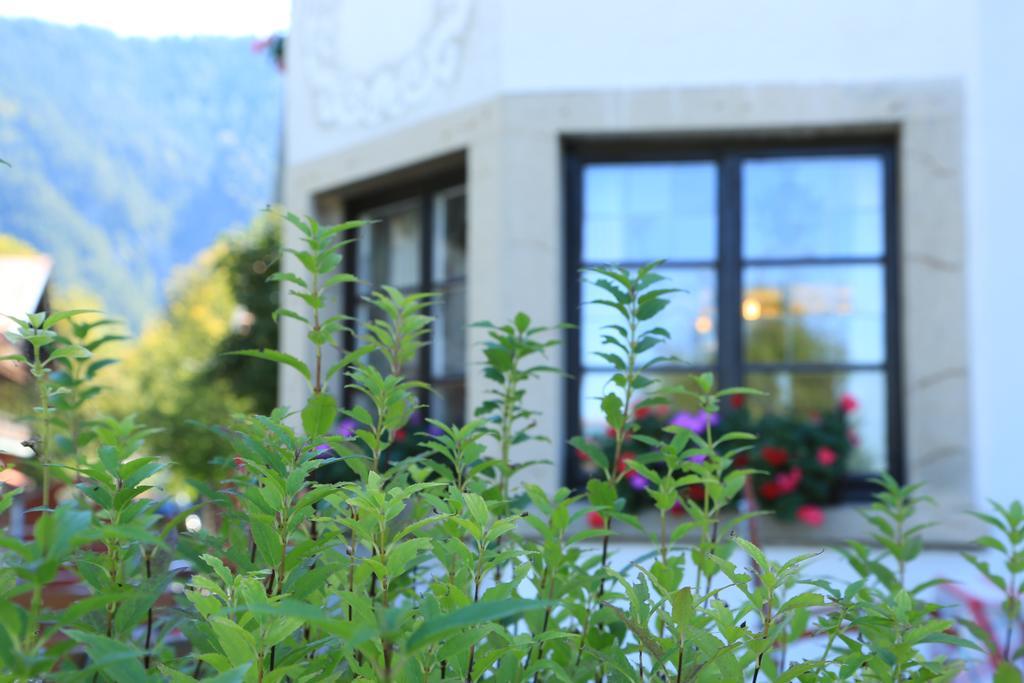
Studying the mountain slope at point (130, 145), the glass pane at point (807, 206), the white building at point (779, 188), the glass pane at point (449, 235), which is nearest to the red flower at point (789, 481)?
the white building at point (779, 188)

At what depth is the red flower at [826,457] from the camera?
130 inches

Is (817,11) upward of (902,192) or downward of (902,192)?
upward

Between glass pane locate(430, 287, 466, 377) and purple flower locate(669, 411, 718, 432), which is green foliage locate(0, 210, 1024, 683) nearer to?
purple flower locate(669, 411, 718, 432)

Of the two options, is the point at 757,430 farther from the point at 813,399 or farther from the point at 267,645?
the point at 267,645

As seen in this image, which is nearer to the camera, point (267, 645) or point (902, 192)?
point (267, 645)

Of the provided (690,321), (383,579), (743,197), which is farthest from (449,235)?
(383,579)

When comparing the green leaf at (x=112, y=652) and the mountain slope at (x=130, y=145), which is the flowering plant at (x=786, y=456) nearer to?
the green leaf at (x=112, y=652)

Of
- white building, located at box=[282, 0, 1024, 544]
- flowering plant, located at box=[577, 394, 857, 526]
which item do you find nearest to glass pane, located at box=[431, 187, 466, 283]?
white building, located at box=[282, 0, 1024, 544]

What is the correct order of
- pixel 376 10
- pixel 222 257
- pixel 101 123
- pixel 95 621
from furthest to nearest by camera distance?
pixel 101 123 < pixel 222 257 < pixel 376 10 < pixel 95 621

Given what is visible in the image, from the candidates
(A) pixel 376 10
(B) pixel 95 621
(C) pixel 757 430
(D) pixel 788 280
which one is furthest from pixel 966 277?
(B) pixel 95 621

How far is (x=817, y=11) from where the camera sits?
3479mm

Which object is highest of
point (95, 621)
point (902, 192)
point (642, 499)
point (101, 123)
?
point (101, 123)

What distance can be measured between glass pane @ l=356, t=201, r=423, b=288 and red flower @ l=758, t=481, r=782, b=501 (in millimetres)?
1587

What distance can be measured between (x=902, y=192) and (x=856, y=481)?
3.01ft
